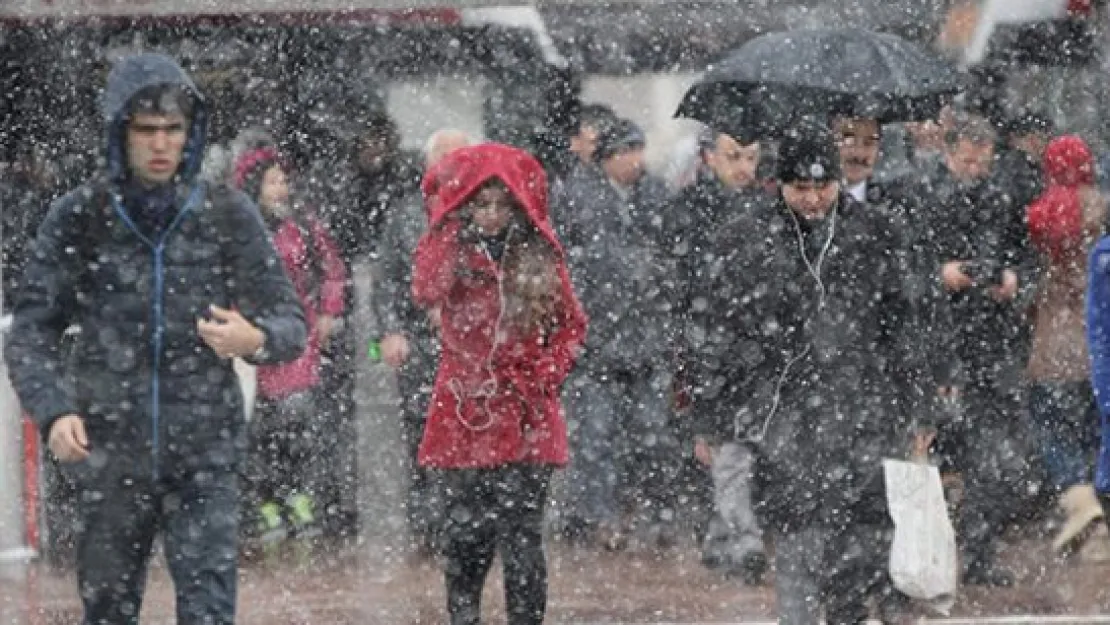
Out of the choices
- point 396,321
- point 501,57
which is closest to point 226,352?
point 396,321

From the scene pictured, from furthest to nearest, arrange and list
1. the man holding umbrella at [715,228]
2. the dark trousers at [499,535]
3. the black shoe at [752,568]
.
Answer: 1. the black shoe at [752,568]
2. the man holding umbrella at [715,228]
3. the dark trousers at [499,535]

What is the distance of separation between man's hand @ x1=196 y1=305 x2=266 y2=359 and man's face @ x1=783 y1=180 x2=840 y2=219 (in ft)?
5.37

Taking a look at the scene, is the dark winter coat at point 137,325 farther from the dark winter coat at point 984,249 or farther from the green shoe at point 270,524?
the green shoe at point 270,524

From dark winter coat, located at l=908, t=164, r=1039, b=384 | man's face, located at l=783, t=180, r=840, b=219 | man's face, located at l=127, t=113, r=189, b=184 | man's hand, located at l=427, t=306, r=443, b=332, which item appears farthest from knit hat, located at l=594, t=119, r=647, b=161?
man's face, located at l=127, t=113, r=189, b=184

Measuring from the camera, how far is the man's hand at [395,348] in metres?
11.2

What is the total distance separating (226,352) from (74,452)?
45cm

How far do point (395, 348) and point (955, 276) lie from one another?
2307 mm

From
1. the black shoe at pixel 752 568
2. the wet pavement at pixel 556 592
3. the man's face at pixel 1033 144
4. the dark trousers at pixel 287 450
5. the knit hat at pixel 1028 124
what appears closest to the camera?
the wet pavement at pixel 556 592

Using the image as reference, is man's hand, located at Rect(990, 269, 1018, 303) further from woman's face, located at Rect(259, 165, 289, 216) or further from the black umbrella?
woman's face, located at Rect(259, 165, 289, 216)

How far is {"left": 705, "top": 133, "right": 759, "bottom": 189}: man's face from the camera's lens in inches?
498

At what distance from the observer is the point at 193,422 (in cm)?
751

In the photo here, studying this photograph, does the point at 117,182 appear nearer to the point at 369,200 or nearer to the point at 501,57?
the point at 369,200

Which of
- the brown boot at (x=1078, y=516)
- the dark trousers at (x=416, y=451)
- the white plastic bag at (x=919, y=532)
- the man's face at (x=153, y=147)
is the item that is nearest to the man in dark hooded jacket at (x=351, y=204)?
the dark trousers at (x=416, y=451)

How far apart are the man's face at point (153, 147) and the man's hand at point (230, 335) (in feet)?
1.42
